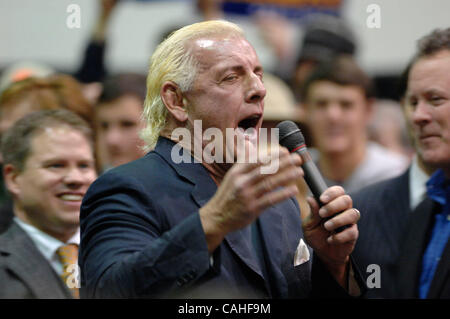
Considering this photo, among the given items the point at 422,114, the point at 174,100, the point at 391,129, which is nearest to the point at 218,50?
the point at 174,100

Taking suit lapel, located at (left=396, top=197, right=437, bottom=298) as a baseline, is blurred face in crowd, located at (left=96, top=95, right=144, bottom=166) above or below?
above

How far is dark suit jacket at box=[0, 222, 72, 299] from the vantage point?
7.76ft

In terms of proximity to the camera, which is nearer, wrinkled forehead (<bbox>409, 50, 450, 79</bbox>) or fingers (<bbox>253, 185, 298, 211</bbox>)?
fingers (<bbox>253, 185, 298, 211</bbox>)

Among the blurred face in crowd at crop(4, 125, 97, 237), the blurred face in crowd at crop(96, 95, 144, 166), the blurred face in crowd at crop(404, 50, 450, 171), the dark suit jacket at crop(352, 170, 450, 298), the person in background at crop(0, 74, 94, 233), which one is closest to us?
the dark suit jacket at crop(352, 170, 450, 298)

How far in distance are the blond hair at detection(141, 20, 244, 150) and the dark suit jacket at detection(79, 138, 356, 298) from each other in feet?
0.40

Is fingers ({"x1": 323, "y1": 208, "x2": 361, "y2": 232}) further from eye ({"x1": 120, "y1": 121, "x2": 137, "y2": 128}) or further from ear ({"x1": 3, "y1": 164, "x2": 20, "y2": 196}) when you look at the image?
eye ({"x1": 120, "y1": 121, "x2": 137, "y2": 128})

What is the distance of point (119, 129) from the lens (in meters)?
3.68

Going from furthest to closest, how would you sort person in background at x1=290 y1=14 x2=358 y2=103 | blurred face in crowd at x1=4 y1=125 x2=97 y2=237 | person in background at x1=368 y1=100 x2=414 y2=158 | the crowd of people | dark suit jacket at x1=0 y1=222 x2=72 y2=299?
1. person in background at x1=368 y1=100 x2=414 y2=158
2. person in background at x1=290 y1=14 x2=358 y2=103
3. blurred face in crowd at x1=4 y1=125 x2=97 y2=237
4. dark suit jacket at x1=0 y1=222 x2=72 y2=299
5. the crowd of people

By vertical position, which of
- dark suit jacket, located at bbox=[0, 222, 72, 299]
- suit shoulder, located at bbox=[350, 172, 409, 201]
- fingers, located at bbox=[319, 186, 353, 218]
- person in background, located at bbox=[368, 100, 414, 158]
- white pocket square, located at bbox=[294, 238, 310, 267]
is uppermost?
fingers, located at bbox=[319, 186, 353, 218]

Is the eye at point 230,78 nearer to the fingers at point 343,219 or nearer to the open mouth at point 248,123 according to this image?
the open mouth at point 248,123

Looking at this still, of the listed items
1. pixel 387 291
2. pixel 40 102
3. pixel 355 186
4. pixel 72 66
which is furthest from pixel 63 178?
pixel 72 66

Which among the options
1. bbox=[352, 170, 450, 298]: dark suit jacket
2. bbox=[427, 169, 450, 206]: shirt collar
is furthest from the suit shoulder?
bbox=[427, 169, 450, 206]: shirt collar

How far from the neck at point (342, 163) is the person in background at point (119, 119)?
42.4 inches

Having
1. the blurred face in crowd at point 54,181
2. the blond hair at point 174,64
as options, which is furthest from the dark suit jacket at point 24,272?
the blond hair at point 174,64
